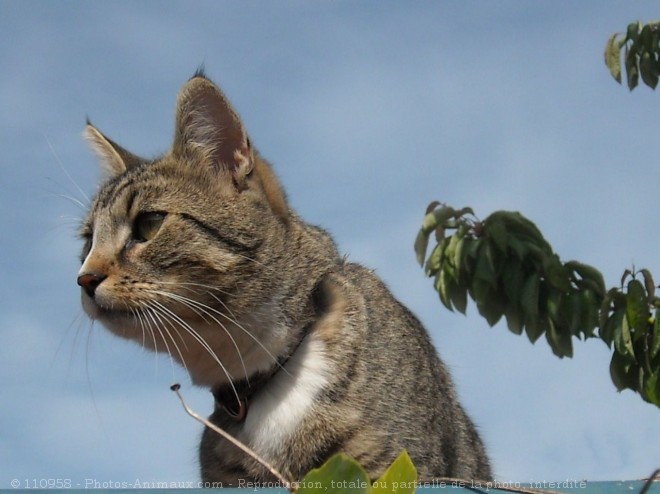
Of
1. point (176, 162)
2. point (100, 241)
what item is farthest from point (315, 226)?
point (100, 241)

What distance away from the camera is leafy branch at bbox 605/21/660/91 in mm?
3709

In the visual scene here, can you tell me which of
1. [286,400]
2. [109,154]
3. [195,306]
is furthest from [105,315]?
[109,154]

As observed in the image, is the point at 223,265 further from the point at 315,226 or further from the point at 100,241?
the point at 315,226

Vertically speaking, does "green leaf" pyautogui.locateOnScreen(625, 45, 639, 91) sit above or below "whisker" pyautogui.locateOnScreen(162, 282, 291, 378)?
above

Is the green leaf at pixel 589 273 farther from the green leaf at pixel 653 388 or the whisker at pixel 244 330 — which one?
the whisker at pixel 244 330

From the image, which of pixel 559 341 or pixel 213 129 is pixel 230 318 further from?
pixel 559 341

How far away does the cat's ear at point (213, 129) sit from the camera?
3336 mm

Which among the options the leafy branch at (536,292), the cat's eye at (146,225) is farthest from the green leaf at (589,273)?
the cat's eye at (146,225)

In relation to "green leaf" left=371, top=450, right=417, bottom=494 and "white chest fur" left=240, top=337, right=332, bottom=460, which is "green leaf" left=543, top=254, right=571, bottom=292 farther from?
"green leaf" left=371, top=450, right=417, bottom=494

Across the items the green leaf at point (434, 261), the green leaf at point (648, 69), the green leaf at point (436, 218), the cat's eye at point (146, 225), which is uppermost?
the green leaf at point (648, 69)

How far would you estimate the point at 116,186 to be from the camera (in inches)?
139

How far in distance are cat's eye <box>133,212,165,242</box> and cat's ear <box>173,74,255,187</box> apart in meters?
0.33

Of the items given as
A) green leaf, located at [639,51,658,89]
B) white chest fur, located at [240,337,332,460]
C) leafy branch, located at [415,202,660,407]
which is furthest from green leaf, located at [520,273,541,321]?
green leaf, located at [639,51,658,89]

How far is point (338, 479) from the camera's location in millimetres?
760
